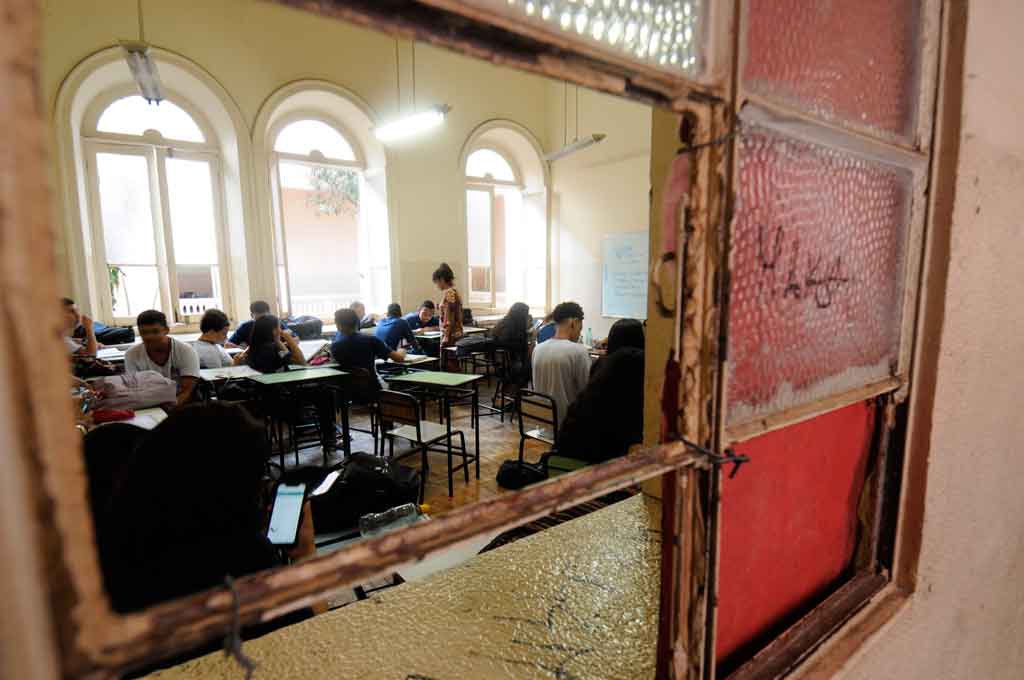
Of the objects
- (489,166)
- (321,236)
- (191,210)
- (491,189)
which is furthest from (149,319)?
(489,166)

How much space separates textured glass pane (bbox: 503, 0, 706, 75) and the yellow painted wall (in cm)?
592

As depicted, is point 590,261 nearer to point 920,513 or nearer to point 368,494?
point 368,494

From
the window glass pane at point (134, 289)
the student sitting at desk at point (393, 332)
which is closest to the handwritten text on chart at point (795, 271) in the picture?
the student sitting at desk at point (393, 332)

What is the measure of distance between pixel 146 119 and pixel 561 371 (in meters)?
5.84

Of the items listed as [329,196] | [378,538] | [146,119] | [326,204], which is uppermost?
[146,119]

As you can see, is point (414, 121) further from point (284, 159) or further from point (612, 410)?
point (612, 410)

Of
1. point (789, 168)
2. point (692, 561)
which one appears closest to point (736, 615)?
point (692, 561)

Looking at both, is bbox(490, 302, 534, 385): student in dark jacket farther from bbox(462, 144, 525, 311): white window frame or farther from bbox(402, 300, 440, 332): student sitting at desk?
bbox(462, 144, 525, 311): white window frame

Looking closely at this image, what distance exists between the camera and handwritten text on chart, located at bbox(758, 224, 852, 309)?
811mm

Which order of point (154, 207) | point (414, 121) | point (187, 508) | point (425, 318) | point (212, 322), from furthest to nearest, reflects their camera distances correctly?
point (425, 318)
point (154, 207)
point (414, 121)
point (212, 322)
point (187, 508)

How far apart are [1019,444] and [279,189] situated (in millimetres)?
7130

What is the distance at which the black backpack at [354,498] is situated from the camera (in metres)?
2.32

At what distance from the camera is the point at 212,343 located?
168 inches

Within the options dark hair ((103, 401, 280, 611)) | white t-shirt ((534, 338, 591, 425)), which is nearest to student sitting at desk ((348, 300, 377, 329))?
white t-shirt ((534, 338, 591, 425))
